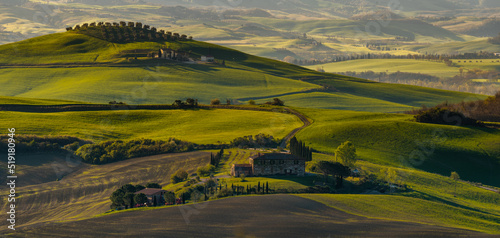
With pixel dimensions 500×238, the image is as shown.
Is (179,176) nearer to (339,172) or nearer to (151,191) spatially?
(151,191)

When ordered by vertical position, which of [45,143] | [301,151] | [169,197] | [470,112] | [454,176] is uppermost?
[470,112]

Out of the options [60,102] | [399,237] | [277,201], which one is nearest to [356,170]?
[277,201]

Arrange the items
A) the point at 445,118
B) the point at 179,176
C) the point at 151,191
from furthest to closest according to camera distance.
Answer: the point at 445,118 < the point at 179,176 < the point at 151,191

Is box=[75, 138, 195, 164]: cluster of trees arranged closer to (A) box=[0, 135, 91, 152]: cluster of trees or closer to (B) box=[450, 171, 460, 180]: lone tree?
(A) box=[0, 135, 91, 152]: cluster of trees

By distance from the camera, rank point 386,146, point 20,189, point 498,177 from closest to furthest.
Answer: point 20,189
point 498,177
point 386,146

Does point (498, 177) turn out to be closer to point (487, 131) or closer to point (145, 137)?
point (487, 131)

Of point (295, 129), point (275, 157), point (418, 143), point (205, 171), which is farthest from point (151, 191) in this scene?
point (418, 143)

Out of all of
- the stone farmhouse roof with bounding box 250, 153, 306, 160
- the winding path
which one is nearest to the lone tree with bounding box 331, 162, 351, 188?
the stone farmhouse roof with bounding box 250, 153, 306, 160
